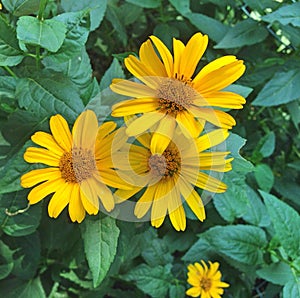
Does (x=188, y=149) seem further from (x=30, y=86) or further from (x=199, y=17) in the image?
(x=199, y=17)

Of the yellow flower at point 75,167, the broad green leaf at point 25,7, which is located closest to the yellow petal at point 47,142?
the yellow flower at point 75,167

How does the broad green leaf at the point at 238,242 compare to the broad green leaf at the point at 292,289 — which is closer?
the broad green leaf at the point at 292,289

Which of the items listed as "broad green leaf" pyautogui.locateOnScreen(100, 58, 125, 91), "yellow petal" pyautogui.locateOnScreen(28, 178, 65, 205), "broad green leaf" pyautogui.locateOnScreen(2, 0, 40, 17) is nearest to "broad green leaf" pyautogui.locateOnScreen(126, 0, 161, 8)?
"broad green leaf" pyautogui.locateOnScreen(100, 58, 125, 91)

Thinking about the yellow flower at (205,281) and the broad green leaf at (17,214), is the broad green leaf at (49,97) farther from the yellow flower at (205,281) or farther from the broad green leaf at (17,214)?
the yellow flower at (205,281)

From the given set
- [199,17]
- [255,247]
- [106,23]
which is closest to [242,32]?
[199,17]

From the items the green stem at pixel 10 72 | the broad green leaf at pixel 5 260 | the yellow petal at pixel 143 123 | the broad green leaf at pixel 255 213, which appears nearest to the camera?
the yellow petal at pixel 143 123

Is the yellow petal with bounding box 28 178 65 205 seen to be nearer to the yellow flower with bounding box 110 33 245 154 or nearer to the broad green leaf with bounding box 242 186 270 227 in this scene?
the yellow flower with bounding box 110 33 245 154
